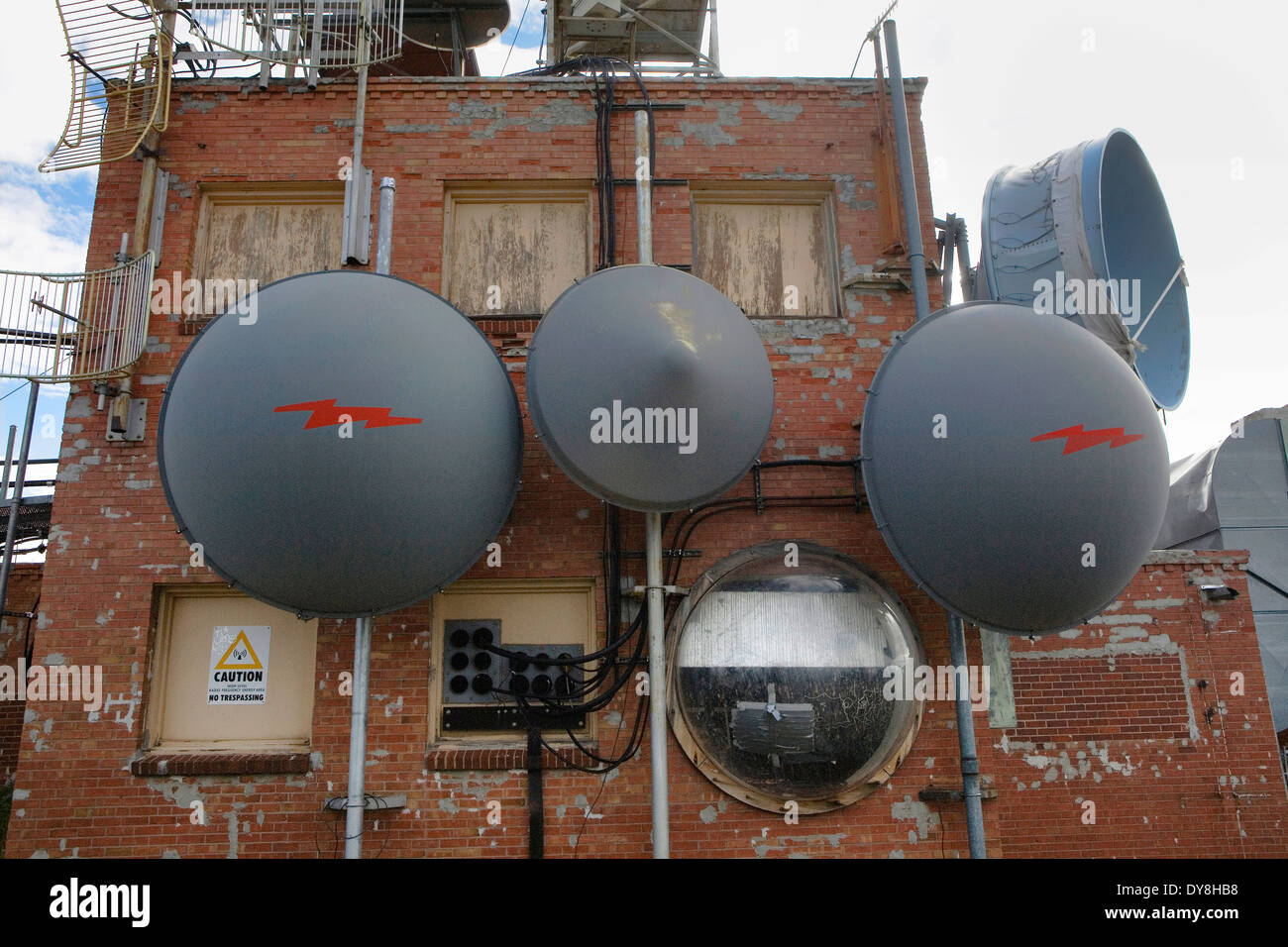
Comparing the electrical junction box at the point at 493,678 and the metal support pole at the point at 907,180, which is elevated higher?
the metal support pole at the point at 907,180

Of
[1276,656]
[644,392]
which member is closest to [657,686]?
[644,392]

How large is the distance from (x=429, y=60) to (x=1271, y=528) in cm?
1079

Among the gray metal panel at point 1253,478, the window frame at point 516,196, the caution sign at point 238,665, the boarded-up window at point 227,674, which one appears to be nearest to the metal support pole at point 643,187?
the window frame at point 516,196

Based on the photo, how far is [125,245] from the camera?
6.12 meters

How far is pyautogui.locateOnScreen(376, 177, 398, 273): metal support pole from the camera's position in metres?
5.88

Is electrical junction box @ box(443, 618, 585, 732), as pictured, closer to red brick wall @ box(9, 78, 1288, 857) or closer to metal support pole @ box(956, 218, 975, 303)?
red brick wall @ box(9, 78, 1288, 857)

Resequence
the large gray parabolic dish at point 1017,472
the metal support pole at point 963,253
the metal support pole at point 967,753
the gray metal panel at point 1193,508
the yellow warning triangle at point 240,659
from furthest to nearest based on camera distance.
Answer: the gray metal panel at point 1193,508 → the metal support pole at point 963,253 → the yellow warning triangle at point 240,659 → the metal support pole at point 967,753 → the large gray parabolic dish at point 1017,472

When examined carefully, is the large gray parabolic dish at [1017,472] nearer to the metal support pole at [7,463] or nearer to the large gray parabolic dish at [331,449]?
the large gray parabolic dish at [331,449]

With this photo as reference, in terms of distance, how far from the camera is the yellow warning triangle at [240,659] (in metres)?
5.60

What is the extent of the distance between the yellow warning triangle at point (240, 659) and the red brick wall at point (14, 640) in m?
4.43

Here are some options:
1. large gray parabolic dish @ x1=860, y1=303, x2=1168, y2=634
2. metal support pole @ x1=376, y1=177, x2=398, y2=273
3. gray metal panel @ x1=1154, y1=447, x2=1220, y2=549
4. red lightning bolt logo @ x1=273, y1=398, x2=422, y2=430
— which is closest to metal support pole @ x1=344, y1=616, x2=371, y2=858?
red lightning bolt logo @ x1=273, y1=398, x2=422, y2=430

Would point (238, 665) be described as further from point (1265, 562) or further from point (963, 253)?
point (1265, 562)

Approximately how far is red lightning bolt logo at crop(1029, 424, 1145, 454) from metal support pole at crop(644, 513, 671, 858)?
228 centimetres

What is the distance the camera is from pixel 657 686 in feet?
17.1
